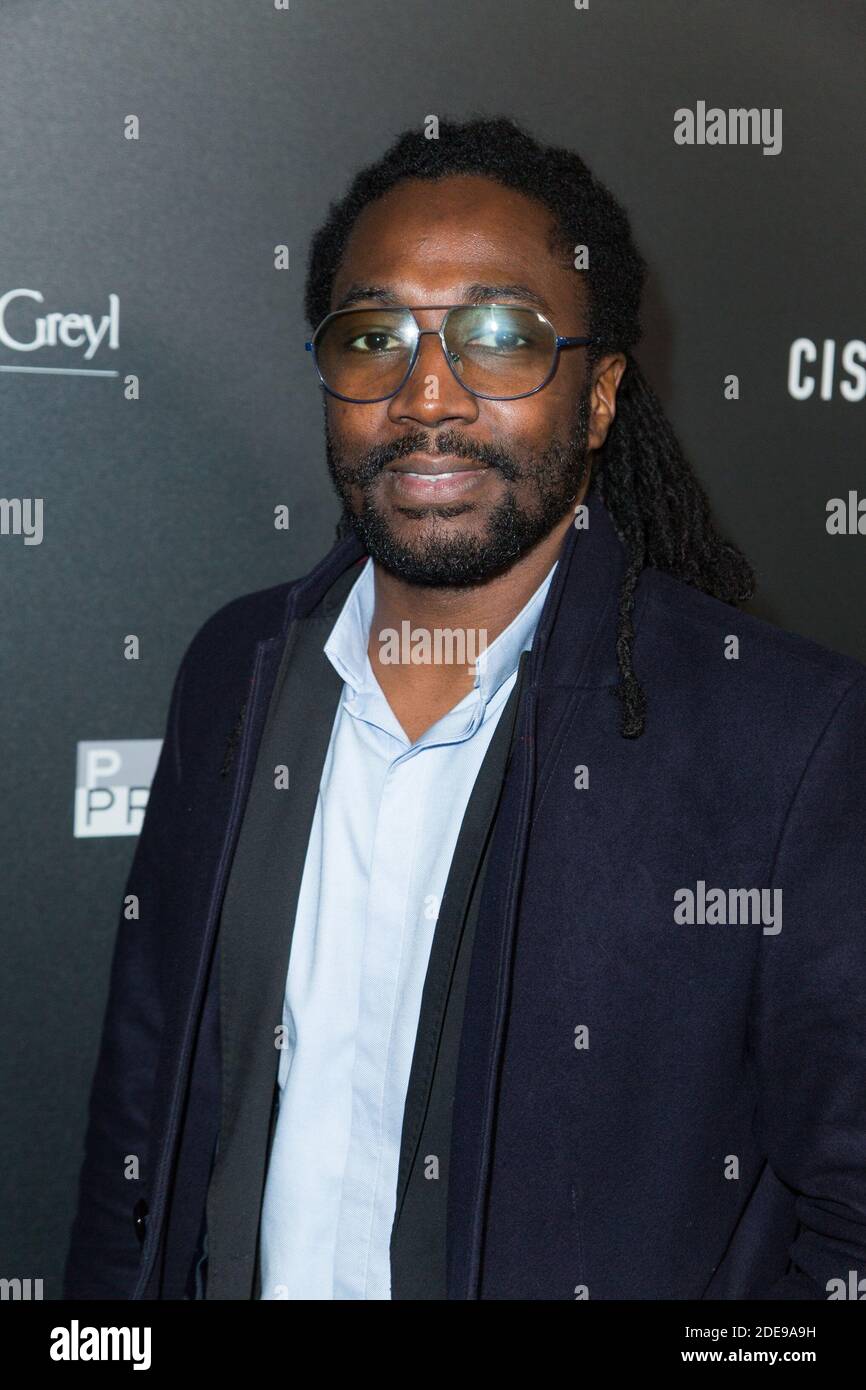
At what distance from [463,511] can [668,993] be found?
50 cm

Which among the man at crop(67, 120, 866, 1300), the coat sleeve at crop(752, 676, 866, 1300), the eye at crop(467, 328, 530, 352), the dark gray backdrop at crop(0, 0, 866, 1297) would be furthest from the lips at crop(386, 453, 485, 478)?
the dark gray backdrop at crop(0, 0, 866, 1297)

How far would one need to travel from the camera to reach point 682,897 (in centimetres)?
112

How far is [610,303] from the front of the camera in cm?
144

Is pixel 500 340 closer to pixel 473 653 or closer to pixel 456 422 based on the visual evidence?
pixel 456 422

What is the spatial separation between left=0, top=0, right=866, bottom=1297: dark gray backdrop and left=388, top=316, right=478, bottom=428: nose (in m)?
0.61

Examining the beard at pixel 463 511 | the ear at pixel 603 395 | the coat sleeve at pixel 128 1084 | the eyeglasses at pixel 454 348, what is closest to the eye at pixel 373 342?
the eyeglasses at pixel 454 348

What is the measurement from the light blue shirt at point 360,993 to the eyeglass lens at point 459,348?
0.27 metres

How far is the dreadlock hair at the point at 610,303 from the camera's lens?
1384mm

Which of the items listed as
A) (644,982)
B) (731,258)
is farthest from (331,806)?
(731,258)

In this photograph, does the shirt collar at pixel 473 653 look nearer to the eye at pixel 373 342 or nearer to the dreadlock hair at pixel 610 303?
the dreadlock hair at pixel 610 303

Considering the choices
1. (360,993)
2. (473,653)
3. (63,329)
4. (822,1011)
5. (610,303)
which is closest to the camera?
(822,1011)

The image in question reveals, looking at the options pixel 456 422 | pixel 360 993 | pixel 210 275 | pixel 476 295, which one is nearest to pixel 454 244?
pixel 476 295

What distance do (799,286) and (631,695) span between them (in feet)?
3.40
